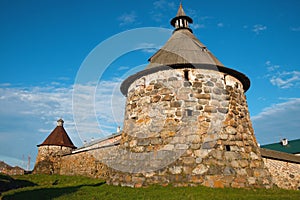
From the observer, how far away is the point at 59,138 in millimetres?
29047

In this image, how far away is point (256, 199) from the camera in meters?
5.56

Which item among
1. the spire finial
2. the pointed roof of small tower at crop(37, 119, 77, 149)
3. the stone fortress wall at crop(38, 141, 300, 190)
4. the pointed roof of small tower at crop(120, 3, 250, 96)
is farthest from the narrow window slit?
the pointed roof of small tower at crop(37, 119, 77, 149)

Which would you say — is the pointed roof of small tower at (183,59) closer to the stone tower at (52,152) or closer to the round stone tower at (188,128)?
the round stone tower at (188,128)

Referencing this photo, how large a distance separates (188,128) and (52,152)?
78.6ft

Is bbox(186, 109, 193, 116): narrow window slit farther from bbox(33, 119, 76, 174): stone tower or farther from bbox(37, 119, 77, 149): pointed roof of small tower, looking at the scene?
bbox(37, 119, 77, 149): pointed roof of small tower

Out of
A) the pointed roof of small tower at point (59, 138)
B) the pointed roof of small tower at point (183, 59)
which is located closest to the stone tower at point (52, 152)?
the pointed roof of small tower at point (59, 138)

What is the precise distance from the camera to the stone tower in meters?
27.3

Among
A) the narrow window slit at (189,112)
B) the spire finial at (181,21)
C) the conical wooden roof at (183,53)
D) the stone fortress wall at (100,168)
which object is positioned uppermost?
the spire finial at (181,21)

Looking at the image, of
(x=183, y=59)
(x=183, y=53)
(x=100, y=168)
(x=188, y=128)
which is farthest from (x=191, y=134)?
(x=100, y=168)

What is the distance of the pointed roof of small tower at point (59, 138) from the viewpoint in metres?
28.5

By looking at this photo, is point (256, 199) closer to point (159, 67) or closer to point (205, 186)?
point (205, 186)

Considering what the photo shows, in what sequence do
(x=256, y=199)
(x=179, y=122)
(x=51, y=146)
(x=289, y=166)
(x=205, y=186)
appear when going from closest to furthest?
(x=256, y=199) → (x=205, y=186) → (x=179, y=122) → (x=289, y=166) → (x=51, y=146)

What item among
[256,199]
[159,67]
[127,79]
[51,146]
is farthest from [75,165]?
[256,199]

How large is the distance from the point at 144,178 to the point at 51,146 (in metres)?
23.4
